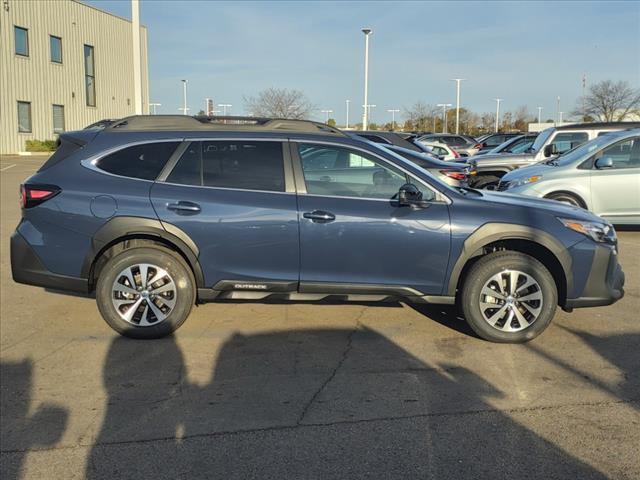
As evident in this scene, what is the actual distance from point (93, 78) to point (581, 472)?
4250cm

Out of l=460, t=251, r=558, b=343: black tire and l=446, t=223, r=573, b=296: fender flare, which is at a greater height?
l=446, t=223, r=573, b=296: fender flare

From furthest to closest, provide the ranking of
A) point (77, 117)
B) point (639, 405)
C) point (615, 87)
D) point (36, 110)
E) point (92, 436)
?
point (615, 87) < point (77, 117) < point (36, 110) < point (639, 405) < point (92, 436)

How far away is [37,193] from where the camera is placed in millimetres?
5117

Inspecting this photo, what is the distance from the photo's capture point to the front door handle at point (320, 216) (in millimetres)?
5012

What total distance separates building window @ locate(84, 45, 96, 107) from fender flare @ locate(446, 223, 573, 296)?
39589mm

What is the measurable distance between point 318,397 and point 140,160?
2.56m

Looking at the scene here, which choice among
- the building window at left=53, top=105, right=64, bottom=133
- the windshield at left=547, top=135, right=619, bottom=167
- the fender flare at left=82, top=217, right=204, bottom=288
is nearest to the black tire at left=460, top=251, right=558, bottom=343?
the fender flare at left=82, top=217, right=204, bottom=288

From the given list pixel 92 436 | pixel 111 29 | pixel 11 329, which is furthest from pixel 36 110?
pixel 92 436

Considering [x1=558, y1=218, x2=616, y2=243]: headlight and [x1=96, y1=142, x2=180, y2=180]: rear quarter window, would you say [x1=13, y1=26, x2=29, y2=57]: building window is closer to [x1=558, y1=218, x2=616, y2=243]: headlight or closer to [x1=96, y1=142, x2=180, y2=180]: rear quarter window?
[x1=96, y1=142, x2=180, y2=180]: rear quarter window

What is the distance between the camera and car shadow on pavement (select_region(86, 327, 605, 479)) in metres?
3.23

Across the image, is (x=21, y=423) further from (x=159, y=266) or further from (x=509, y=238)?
(x=509, y=238)

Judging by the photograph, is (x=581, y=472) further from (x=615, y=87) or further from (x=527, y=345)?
(x=615, y=87)

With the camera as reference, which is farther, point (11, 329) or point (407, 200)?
point (11, 329)

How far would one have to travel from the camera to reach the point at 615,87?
51500 mm
